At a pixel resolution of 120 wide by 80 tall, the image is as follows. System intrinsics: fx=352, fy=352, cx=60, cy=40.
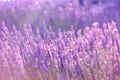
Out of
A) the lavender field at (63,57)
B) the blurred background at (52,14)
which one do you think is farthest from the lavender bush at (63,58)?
the blurred background at (52,14)

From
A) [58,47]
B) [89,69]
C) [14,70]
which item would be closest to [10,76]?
[14,70]

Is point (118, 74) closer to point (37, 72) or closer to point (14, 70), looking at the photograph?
point (37, 72)

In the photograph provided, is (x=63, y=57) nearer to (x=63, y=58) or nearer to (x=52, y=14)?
(x=63, y=58)

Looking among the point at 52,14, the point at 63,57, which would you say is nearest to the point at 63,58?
the point at 63,57

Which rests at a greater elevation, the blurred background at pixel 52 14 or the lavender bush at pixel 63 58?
the blurred background at pixel 52 14

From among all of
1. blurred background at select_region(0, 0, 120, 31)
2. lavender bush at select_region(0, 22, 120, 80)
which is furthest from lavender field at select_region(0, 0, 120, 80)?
blurred background at select_region(0, 0, 120, 31)

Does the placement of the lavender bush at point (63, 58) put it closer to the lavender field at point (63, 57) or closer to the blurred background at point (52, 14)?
the lavender field at point (63, 57)
